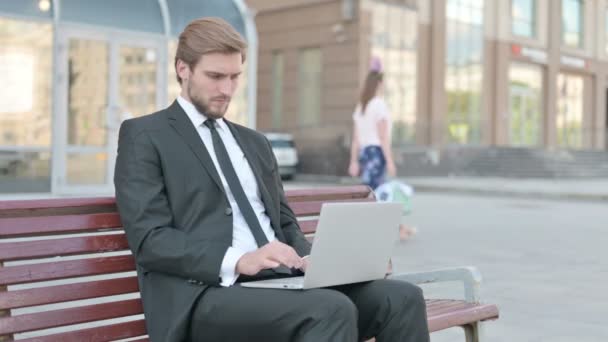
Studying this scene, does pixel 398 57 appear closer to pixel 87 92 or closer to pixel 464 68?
pixel 464 68

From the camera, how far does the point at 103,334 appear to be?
2.77 metres

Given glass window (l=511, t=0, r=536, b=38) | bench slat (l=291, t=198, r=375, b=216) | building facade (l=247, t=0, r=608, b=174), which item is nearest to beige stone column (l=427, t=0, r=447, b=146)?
building facade (l=247, t=0, r=608, b=174)

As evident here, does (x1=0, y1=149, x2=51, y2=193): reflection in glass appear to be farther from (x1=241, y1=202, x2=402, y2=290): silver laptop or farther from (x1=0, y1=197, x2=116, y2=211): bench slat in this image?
(x1=241, y1=202, x2=402, y2=290): silver laptop

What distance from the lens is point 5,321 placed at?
8.45 ft

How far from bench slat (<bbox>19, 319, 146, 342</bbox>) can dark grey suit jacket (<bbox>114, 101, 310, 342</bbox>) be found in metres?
0.14

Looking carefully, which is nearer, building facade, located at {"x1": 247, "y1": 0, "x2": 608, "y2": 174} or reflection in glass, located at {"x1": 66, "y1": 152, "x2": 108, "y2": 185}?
reflection in glass, located at {"x1": 66, "y1": 152, "x2": 108, "y2": 185}

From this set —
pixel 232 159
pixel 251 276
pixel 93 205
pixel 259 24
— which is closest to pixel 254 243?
pixel 251 276

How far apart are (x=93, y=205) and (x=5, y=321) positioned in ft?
1.62

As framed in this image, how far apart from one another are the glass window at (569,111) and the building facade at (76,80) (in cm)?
2762

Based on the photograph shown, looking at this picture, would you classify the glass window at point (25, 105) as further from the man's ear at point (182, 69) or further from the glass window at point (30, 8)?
the man's ear at point (182, 69)

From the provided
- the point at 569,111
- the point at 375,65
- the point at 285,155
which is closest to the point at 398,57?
the point at 285,155

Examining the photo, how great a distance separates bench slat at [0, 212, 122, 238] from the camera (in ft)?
8.78

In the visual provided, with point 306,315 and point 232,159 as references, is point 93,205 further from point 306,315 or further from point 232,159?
point 306,315

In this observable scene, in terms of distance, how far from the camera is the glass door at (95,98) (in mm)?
14617
